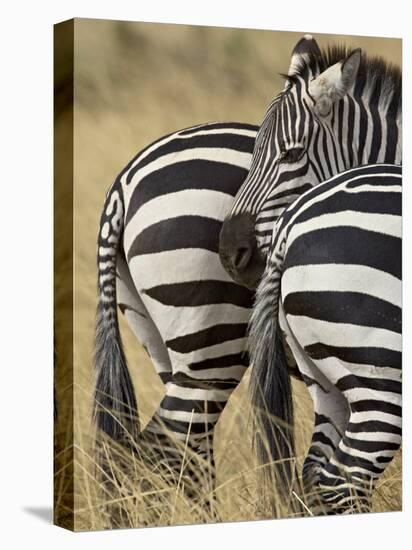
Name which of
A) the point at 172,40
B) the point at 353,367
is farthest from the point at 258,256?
the point at 172,40

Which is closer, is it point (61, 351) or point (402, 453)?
point (61, 351)

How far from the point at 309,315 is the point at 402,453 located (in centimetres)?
103

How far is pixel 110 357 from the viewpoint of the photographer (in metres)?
6.57

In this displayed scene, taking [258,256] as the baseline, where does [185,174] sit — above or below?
above

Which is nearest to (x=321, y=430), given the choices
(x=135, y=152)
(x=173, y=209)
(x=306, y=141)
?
(x=173, y=209)

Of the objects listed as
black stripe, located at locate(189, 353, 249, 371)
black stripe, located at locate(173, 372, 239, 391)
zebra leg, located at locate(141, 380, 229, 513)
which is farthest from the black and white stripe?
zebra leg, located at locate(141, 380, 229, 513)

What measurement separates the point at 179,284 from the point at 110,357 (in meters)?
0.50

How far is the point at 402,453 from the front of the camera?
7152 millimetres

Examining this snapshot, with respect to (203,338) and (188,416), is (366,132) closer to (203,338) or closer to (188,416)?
(203,338)

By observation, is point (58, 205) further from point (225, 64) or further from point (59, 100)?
point (225, 64)

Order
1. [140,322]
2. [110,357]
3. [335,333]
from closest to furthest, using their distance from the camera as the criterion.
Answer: [110,357] → [335,333] → [140,322]

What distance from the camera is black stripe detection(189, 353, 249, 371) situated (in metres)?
6.75

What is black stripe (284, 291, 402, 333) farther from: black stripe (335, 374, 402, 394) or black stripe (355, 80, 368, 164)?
black stripe (355, 80, 368, 164)

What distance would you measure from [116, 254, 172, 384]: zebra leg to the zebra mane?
1308 mm
